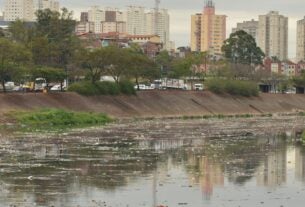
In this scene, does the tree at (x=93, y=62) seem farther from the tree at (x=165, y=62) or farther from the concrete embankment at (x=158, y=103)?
the tree at (x=165, y=62)

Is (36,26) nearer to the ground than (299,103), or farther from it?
farther from it

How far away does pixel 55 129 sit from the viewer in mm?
66062

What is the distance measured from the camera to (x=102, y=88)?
95.7 metres

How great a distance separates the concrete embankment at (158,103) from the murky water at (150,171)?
24.2m

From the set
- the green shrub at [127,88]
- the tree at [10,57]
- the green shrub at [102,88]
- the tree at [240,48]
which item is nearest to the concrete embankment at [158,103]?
the green shrub at [102,88]

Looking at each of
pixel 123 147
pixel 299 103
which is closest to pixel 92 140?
pixel 123 147

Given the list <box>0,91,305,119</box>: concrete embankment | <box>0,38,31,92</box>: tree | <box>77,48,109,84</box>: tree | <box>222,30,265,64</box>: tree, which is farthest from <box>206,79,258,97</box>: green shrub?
<box>222,30,265,64</box>: tree

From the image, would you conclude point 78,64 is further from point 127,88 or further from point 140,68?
point 140,68

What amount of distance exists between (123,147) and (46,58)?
55846 millimetres

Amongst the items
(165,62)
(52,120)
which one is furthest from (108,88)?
(165,62)

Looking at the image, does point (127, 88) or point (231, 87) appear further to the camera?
point (231, 87)

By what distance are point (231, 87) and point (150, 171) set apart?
87.0 m

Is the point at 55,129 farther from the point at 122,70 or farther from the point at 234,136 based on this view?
→ the point at 122,70

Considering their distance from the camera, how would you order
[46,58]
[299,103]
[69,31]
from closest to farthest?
[46,58] < [69,31] < [299,103]
